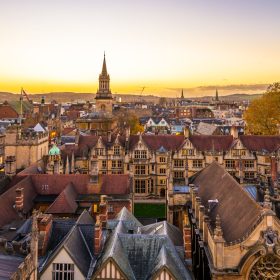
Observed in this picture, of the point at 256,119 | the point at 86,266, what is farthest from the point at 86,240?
the point at 256,119

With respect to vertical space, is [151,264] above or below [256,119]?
below

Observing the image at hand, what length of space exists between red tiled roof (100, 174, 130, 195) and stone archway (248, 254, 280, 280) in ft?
68.0

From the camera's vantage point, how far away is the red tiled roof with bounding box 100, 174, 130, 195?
40344 mm

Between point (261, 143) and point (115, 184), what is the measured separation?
27.2 m

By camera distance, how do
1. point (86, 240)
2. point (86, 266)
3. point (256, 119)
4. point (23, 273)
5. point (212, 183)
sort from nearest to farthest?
point (23, 273) < point (86, 266) < point (86, 240) < point (212, 183) < point (256, 119)

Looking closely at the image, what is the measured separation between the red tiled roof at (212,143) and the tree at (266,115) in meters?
23.2

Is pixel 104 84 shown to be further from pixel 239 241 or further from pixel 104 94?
pixel 239 241

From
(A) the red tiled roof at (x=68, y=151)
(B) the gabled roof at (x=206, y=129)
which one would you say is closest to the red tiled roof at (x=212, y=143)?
(A) the red tiled roof at (x=68, y=151)

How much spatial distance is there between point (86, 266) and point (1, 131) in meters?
74.4

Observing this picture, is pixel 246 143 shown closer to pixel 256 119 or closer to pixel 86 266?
pixel 256 119

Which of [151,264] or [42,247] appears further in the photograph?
[42,247]

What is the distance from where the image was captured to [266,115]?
8075cm

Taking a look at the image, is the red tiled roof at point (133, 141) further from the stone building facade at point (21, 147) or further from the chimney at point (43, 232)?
the chimney at point (43, 232)

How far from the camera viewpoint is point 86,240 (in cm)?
2417
